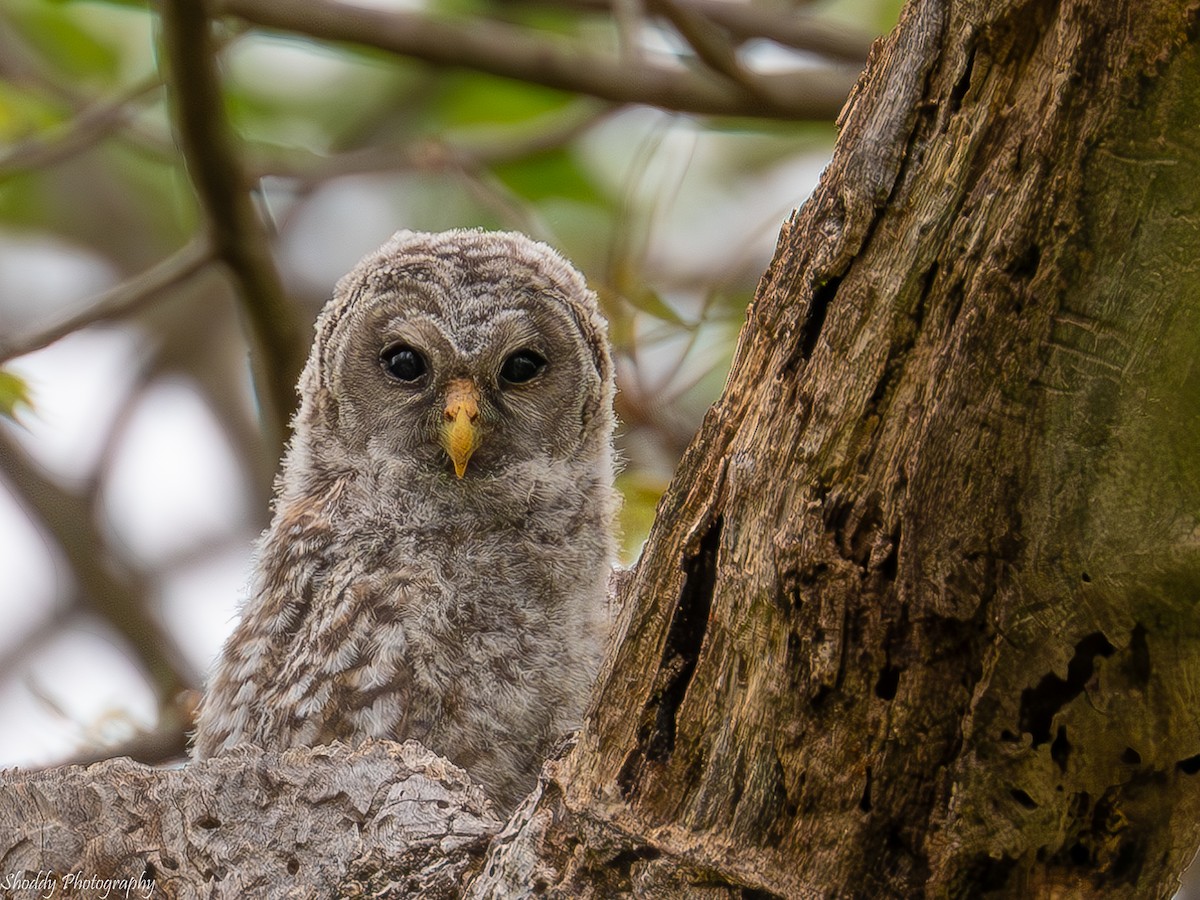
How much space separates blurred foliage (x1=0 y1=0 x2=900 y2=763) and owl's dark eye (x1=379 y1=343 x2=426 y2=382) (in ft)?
2.77

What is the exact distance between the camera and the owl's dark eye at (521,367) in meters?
3.92

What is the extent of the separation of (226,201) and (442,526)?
129 centimetres

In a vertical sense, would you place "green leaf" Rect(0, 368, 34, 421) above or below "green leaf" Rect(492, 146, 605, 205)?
below

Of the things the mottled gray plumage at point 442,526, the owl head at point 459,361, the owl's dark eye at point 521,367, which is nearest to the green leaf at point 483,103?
the mottled gray plumage at point 442,526

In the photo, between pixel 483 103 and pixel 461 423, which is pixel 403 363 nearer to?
pixel 461 423

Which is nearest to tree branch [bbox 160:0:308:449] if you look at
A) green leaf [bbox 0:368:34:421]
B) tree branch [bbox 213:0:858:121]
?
green leaf [bbox 0:368:34:421]

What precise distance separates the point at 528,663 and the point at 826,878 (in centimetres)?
131

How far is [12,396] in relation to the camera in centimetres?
350

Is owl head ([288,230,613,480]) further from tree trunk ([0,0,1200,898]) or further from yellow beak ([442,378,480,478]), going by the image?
tree trunk ([0,0,1200,898])

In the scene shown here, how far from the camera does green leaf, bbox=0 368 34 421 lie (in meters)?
3.47

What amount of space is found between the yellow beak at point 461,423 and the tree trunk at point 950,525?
4.54 ft

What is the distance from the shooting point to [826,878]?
2154 mm

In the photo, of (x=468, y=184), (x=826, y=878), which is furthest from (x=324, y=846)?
(x=468, y=184)

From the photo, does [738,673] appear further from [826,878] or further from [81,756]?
[81,756]
